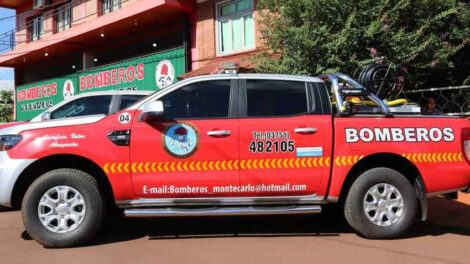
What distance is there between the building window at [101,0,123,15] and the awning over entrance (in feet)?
20.3

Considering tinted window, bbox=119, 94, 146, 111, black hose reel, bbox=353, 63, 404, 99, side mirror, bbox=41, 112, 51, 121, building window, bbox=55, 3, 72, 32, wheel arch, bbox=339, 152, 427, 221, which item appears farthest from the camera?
building window, bbox=55, 3, 72, 32

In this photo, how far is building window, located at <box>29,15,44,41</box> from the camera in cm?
2223

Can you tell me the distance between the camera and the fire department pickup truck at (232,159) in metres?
4.82

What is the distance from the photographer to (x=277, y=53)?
9.12 metres

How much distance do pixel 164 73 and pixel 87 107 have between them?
7.38m

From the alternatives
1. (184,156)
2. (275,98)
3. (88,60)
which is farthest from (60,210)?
(88,60)

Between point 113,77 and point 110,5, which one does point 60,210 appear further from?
point 110,5

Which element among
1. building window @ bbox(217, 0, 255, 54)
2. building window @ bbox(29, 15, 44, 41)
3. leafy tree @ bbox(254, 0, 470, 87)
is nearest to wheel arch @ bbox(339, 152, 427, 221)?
leafy tree @ bbox(254, 0, 470, 87)

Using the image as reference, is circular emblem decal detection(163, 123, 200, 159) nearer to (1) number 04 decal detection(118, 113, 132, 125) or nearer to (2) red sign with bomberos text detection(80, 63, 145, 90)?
(1) number 04 decal detection(118, 113, 132, 125)

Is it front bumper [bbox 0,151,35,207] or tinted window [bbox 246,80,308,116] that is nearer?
front bumper [bbox 0,151,35,207]

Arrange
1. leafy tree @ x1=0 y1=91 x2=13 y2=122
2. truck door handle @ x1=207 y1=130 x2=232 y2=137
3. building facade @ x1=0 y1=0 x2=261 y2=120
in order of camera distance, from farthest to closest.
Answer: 1. leafy tree @ x1=0 y1=91 x2=13 y2=122
2. building facade @ x1=0 y1=0 x2=261 y2=120
3. truck door handle @ x1=207 y1=130 x2=232 y2=137

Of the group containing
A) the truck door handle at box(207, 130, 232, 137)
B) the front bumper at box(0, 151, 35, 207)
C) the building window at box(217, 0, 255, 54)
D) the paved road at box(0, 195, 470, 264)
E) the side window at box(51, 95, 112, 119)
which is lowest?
the paved road at box(0, 195, 470, 264)

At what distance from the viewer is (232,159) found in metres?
4.96

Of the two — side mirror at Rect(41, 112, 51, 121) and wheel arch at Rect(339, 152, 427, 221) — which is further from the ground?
side mirror at Rect(41, 112, 51, 121)
